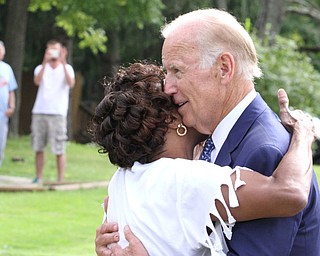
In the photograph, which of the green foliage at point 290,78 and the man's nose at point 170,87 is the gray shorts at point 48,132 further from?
the man's nose at point 170,87

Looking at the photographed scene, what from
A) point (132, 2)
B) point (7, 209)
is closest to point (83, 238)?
point (7, 209)

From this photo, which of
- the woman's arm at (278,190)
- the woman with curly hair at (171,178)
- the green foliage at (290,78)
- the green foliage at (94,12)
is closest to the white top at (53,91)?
the green foliage at (290,78)

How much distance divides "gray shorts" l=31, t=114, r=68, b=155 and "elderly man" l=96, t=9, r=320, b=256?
10.2 m

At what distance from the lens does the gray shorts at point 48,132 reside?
13.4m

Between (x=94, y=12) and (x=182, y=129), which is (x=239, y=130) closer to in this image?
(x=182, y=129)

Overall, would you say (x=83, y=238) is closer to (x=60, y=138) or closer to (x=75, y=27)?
(x=60, y=138)

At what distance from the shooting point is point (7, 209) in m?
10.6

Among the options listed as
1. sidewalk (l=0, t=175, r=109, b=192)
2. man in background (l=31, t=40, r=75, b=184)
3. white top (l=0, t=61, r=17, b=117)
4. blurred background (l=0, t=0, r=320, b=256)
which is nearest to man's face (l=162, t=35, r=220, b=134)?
blurred background (l=0, t=0, r=320, b=256)

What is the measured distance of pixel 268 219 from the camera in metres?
3.05

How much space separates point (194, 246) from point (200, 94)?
1.73 feet

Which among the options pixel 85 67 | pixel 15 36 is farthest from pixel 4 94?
pixel 85 67

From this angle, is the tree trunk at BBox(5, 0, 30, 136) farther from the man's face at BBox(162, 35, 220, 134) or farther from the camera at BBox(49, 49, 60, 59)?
the man's face at BBox(162, 35, 220, 134)

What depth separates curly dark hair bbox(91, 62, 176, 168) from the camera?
10.8 feet

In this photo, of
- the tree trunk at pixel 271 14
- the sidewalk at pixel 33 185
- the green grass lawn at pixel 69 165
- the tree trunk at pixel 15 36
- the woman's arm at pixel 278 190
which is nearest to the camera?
the woman's arm at pixel 278 190
